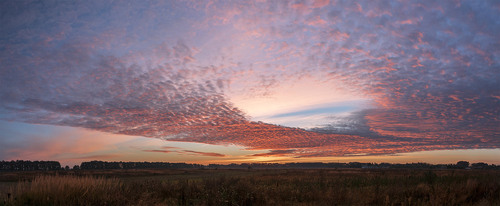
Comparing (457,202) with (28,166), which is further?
(28,166)

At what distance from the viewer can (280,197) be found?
13641 mm

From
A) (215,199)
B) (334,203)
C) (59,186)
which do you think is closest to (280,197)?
(334,203)

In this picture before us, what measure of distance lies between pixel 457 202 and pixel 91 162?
22601 centimetres

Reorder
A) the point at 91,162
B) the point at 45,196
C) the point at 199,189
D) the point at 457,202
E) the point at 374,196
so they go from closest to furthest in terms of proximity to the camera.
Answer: the point at 45,196
the point at 457,202
the point at 374,196
the point at 199,189
the point at 91,162

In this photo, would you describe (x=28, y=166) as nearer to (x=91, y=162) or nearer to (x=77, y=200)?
(x=91, y=162)

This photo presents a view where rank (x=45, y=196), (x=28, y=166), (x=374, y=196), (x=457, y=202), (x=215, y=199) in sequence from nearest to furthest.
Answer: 1. (x=45, y=196)
2. (x=215, y=199)
3. (x=457, y=202)
4. (x=374, y=196)
5. (x=28, y=166)

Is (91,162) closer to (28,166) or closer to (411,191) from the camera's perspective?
(28,166)

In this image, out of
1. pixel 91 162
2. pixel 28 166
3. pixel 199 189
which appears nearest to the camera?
pixel 199 189

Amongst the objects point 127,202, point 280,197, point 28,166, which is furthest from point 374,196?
point 28,166

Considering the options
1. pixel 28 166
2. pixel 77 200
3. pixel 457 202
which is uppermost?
pixel 77 200

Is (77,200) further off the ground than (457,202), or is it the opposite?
(77,200)

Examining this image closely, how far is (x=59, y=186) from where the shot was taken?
11.0 metres

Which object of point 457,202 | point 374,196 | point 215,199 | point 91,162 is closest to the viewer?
point 215,199

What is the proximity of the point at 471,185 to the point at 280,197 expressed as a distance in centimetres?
1126
